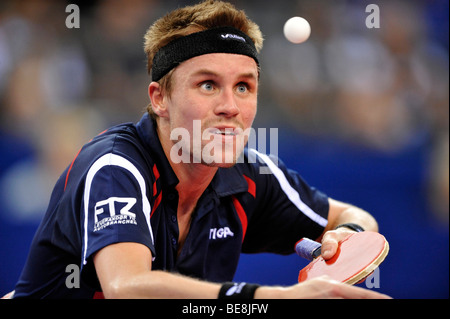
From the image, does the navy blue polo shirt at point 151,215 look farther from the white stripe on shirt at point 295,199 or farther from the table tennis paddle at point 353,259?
the table tennis paddle at point 353,259

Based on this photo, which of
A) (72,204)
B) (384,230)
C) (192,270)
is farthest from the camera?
(384,230)

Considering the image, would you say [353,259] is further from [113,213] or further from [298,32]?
[298,32]

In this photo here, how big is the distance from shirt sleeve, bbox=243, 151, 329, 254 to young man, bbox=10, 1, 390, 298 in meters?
0.10

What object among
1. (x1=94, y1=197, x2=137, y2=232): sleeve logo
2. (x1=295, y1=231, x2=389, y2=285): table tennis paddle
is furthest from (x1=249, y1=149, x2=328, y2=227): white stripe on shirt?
(x1=94, y1=197, x2=137, y2=232): sleeve logo

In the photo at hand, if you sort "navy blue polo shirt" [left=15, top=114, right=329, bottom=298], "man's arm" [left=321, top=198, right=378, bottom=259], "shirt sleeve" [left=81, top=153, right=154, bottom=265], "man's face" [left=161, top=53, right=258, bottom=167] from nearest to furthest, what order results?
"shirt sleeve" [left=81, top=153, right=154, bottom=265] → "navy blue polo shirt" [left=15, top=114, right=329, bottom=298] → "man's face" [left=161, top=53, right=258, bottom=167] → "man's arm" [left=321, top=198, right=378, bottom=259]

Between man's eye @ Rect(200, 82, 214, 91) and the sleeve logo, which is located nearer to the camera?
the sleeve logo

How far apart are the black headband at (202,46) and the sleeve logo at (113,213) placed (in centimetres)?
84

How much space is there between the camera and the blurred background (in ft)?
16.6

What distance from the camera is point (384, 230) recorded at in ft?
16.9

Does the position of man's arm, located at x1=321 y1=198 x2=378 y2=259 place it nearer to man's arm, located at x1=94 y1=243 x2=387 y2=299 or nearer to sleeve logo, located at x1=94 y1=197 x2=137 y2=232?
man's arm, located at x1=94 y1=243 x2=387 y2=299

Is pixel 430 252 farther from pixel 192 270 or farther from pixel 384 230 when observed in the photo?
pixel 192 270
